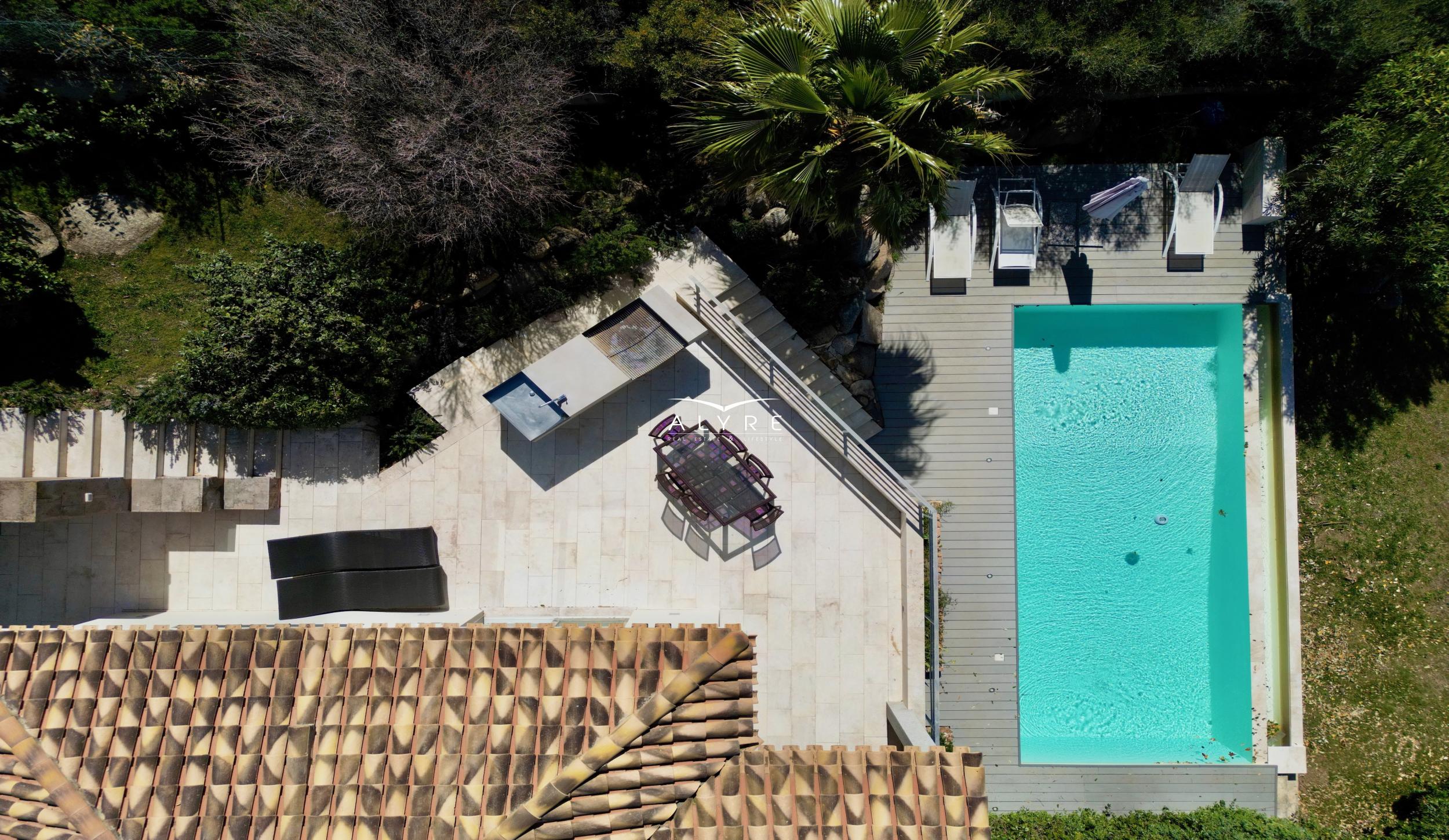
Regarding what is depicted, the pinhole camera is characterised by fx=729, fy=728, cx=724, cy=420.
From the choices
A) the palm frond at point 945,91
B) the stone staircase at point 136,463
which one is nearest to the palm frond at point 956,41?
the palm frond at point 945,91

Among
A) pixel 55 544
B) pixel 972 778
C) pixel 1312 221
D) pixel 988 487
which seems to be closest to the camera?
pixel 972 778

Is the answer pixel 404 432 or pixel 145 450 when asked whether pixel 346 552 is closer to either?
pixel 404 432

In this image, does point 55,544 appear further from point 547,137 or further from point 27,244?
point 547,137

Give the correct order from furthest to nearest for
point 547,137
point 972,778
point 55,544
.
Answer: point 55,544, point 547,137, point 972,778

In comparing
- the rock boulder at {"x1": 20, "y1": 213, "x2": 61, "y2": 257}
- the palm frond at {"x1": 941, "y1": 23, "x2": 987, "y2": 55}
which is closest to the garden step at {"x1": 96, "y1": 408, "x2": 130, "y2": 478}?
the rock boulder at {"x1": 20, "y1": 213, "x2": 61, "y2": 257}

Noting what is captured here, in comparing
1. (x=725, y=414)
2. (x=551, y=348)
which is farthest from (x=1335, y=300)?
(x=551, y=348)

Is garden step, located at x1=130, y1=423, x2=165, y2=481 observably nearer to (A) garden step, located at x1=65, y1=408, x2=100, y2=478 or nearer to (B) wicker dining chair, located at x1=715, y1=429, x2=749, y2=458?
(A) garden step, located at x1=65, y1=408, x2=100, y2=478

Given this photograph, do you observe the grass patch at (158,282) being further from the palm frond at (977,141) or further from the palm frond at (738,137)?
the palm frond at (977,141)
